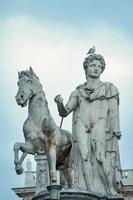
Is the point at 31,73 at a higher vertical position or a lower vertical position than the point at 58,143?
higher

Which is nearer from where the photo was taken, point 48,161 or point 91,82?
point 48,161

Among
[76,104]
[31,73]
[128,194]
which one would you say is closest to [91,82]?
[76,104]

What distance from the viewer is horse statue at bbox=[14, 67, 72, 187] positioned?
20.0 meters

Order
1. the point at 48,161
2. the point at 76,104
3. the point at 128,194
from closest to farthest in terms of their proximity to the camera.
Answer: the point at 48,161 → the point at 76,104 → the point at 128,194

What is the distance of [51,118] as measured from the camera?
66.7 feet

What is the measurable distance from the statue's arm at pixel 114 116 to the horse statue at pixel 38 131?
1.20 m

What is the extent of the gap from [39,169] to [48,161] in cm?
81

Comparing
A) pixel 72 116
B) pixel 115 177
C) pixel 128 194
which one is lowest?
pixel 115 177

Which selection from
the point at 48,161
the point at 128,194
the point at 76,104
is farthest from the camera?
the point at 128,194

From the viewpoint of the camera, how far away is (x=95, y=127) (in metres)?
21.4

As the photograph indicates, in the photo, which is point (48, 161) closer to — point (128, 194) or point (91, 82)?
point (91, 82)

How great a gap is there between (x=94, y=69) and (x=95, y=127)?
4.72ft

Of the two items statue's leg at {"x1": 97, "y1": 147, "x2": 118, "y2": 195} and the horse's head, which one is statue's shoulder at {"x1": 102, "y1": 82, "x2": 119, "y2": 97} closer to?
statue's leg at {"x1": 97, "y1": 147, "x2": 118, "y2": 195}

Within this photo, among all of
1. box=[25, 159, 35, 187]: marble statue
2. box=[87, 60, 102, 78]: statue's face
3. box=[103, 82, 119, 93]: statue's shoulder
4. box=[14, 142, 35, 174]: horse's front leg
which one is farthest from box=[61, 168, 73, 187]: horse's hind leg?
box=[25, 159, 35, 187]: marble statue
